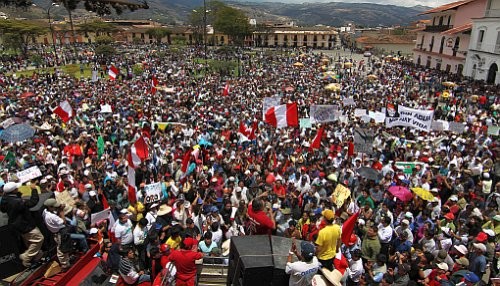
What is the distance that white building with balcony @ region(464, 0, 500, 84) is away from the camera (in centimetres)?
2942

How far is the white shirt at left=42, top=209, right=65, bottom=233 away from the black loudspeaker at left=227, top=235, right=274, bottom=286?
3.07m

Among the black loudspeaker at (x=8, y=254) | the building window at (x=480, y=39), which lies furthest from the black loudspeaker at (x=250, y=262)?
the building window at (x=480, y=39)

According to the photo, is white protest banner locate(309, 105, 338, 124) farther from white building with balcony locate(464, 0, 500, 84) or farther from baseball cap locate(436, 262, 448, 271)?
white building with balcony locate(464, 0, 500, 84)

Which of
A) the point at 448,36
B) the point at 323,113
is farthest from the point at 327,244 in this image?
the point at 448,36

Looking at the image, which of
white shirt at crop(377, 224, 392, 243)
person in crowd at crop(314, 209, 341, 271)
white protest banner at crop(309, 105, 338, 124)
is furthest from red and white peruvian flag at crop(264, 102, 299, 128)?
person in crowd at crop(314, 209, 341, 271)

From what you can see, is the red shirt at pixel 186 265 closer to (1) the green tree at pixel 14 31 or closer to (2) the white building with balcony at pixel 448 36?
(2) the white building with balcony at pixel 448 36

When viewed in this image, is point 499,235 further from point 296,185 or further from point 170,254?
point 170,254

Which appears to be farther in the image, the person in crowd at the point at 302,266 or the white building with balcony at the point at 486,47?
the white building with balcony at the point at 486,47

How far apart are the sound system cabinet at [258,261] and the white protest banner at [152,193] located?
378 centimetres

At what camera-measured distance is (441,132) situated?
13625 millimetres

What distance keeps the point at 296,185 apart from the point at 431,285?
3988 millimetres

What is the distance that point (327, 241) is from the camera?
5188mm

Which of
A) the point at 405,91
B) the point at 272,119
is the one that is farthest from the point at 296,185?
the point at 405,91

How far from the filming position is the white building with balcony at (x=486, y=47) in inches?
1158
